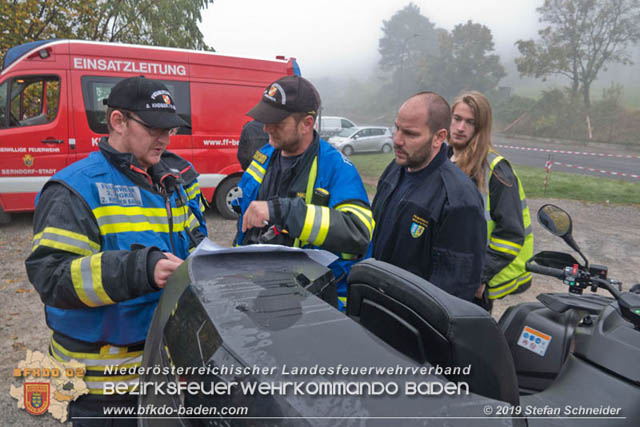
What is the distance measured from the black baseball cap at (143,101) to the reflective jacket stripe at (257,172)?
0.56 metres

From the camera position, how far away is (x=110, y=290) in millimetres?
1304

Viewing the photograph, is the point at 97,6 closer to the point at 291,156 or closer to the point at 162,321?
the point at 291,156

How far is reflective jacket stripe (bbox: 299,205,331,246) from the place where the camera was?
1.55m

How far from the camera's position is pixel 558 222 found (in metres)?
1.66

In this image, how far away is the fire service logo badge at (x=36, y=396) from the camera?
5.12 feet

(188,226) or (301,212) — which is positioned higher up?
(301,212)

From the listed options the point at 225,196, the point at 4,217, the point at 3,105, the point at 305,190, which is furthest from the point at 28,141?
the point at 305,190

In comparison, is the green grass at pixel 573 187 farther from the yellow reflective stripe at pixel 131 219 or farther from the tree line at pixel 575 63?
the tree line at pixel 575 63

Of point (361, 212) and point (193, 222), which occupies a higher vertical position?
point (361, 212)

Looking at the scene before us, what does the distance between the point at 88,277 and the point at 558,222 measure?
1678 mm

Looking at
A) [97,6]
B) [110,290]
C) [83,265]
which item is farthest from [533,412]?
[97,6]

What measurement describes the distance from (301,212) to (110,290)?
669mm

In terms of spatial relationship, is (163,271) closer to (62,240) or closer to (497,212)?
(62,240)

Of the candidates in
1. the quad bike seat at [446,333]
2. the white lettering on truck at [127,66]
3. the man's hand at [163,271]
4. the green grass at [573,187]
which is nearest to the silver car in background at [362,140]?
the green grass at [573,187]
